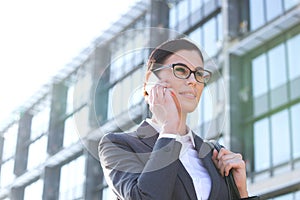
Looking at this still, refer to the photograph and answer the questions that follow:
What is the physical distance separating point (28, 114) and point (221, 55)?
16561 millimetres

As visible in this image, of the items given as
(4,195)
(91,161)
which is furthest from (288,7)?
(4,195)

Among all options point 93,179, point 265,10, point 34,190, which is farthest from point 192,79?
point 34,190

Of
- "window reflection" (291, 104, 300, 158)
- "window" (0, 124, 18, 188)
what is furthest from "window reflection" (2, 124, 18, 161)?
"window reflection" (291, 104, 300, 158)

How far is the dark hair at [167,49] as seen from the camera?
7.73 ft

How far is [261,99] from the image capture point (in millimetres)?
22109

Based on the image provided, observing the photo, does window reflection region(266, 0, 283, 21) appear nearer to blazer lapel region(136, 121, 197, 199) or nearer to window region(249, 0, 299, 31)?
window region(249, 0, 299, 31)

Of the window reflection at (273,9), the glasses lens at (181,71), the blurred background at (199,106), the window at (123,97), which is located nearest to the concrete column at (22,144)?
the blurred background at (199,106)

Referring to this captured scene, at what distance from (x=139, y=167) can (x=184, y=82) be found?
30 cm

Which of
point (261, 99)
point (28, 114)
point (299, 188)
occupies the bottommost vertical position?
point (299, 188)

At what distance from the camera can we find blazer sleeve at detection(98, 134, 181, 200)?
2.14 m

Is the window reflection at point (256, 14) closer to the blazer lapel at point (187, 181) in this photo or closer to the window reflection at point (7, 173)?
the window reflection at point (7, 173)

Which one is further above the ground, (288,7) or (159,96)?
(288,7)

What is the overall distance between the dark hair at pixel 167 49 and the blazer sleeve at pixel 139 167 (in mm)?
270

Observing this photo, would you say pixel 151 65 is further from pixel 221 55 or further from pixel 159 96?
pixel 221 55
